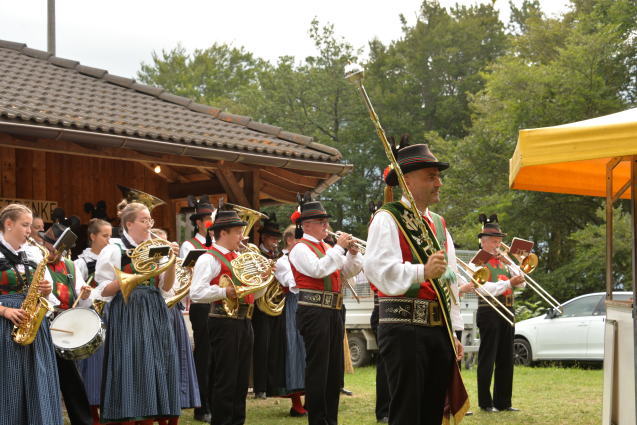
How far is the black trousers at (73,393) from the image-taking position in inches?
295

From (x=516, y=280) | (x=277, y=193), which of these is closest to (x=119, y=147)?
(x=516, y=280)

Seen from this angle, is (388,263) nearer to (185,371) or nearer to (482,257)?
(185,371)

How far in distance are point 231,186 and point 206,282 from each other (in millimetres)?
4024

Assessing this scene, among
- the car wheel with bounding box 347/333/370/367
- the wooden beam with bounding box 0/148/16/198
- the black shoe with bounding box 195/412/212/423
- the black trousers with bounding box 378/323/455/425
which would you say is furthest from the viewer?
the car wheel with bounding box 347/333/370/367

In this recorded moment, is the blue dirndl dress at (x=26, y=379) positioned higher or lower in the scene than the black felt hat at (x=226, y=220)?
lower

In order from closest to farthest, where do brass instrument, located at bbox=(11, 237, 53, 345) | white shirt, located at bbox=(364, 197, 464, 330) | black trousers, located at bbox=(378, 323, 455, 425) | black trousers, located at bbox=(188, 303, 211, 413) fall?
white shirt, located at bbox=(364, 197, 464, 330)
black trousers, located at bbox=(378, 323, 455, 425)
brass instrument, located at bbox=(11, 237, 53, 345)
black trousers, located at bbox=(188, 303, 211, 413)

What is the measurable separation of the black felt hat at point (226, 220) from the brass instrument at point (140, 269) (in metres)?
1.03

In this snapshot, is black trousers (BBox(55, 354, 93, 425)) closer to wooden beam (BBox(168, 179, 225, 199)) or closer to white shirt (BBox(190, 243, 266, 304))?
white shirt (BBox(190, 243, 266, 304))

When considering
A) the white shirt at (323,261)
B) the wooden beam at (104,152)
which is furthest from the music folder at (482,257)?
the wooden beam at (104,152)

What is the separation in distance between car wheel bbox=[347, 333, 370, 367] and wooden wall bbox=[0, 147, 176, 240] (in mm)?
4838

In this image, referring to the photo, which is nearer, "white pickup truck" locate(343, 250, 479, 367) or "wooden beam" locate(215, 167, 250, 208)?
"wooden beam" locate(215, 167, 250, 208)

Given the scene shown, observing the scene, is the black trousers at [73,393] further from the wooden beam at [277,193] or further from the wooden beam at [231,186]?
the wooden beam at [277,193]

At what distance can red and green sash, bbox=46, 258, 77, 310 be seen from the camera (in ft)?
25.7

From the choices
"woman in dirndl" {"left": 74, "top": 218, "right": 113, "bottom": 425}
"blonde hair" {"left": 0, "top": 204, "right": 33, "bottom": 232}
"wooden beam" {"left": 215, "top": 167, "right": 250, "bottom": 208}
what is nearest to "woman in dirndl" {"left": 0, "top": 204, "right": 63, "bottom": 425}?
"blonde hair" {"left": 0, "top": 204, "right": 33, "bottom": 232}
